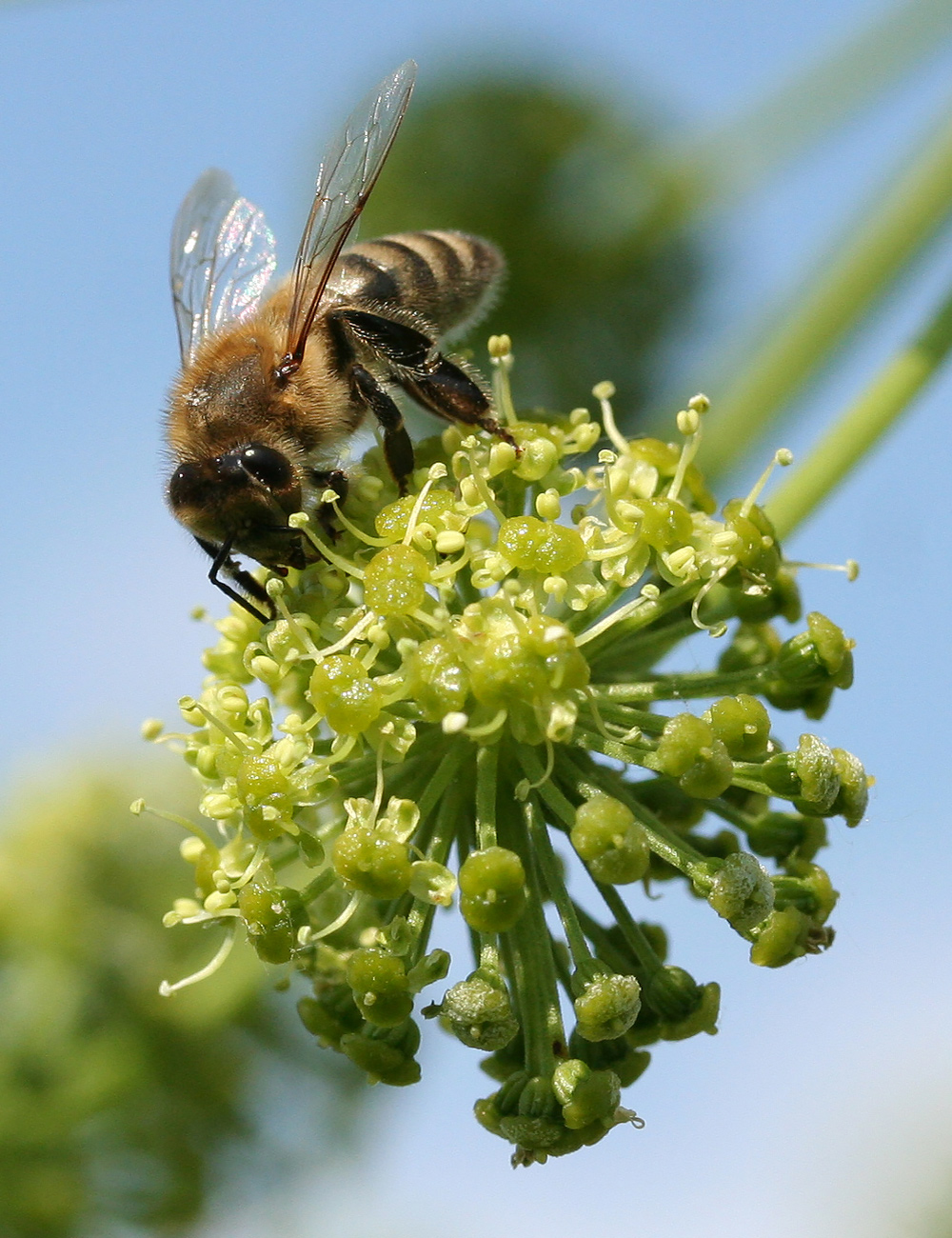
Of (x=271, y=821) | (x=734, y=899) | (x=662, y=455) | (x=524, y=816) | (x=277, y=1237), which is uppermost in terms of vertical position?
(x=662, y=455)

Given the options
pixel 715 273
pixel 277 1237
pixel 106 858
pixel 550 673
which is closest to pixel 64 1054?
pixel 106 858

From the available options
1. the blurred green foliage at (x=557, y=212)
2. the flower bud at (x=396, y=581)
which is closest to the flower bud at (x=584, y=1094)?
the flower bud at (x=396, y=581)

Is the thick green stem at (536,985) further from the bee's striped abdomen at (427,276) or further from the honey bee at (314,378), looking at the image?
the bee's striped abdomen at (427,276)

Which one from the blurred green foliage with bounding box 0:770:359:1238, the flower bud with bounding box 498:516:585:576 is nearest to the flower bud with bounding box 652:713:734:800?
the flower bud with bounding box 498:516:585:576

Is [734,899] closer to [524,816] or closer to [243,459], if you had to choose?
[524,816]

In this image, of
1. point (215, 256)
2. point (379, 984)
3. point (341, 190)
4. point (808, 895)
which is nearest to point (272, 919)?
point (379, 984)

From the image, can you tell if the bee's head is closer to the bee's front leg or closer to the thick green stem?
the bee's front leg
